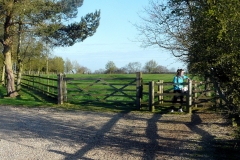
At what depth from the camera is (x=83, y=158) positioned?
662cm

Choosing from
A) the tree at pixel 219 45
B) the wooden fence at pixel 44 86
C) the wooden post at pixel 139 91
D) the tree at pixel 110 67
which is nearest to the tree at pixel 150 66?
the tree at pixel 110 67

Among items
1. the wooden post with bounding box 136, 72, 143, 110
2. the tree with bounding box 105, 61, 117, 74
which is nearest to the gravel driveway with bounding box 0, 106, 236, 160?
the wooden post with bounding box 136, 72, 143, 110

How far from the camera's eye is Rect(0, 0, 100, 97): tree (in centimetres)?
1728

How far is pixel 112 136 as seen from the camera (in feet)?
28.6

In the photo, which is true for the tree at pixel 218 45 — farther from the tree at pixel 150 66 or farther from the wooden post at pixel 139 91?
the tree at pixel 150 66

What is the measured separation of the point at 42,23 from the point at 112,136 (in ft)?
39.6

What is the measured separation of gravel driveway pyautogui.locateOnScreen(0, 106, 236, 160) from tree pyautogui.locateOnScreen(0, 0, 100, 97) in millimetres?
6912

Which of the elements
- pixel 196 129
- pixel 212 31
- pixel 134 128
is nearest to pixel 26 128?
pixel 134 128

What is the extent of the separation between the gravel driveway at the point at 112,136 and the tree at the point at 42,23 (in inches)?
272

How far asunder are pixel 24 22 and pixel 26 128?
10434 mm

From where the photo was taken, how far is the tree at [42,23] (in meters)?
17.3

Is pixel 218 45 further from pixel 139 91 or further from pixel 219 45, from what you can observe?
pixel 139 91

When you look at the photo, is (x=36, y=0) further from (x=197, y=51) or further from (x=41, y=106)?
(x=197, y=51)

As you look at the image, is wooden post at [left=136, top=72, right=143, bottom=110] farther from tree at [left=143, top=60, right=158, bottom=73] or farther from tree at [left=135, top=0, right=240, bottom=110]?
tree at [left=143, top=60, right=158, bottom=73]
